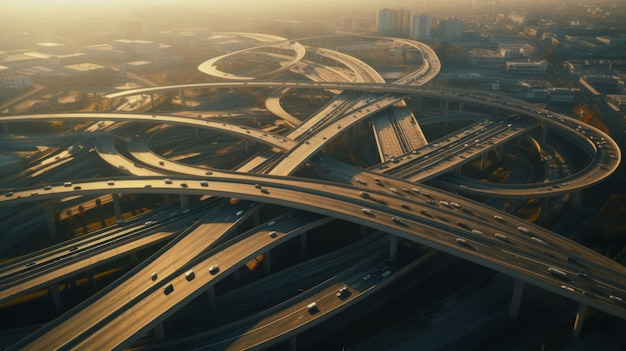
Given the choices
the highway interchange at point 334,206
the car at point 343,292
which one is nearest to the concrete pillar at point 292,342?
the highway interchange at point 334,206

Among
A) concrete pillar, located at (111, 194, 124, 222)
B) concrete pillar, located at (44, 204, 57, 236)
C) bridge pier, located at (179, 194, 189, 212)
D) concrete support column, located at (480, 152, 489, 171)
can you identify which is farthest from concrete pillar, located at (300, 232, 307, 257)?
concrete support column, located at (480, 152, 489, 171)

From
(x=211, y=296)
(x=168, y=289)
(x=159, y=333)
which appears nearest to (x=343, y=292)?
(x=211, y=296)

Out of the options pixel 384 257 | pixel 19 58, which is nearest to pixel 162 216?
pixel 384 257

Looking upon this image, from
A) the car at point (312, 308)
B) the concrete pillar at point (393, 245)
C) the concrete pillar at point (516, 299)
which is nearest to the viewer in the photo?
the car at point (312, 308)

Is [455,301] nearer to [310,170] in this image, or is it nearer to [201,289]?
[201,289]

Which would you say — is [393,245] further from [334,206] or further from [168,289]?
[168,289]

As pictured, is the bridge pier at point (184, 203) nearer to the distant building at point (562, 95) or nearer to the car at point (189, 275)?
the car at point (189, 275)
